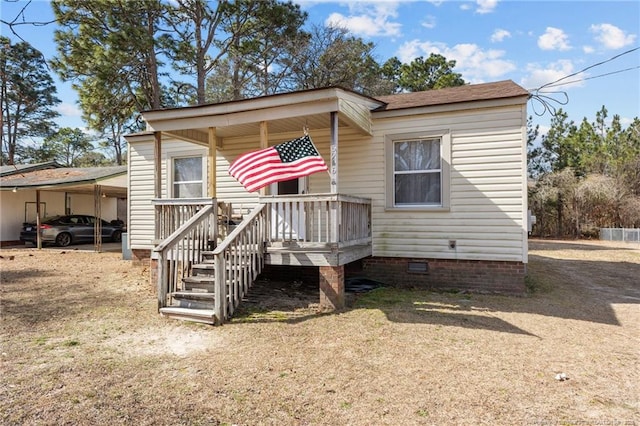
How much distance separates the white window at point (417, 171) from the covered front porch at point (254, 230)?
2.91 feet

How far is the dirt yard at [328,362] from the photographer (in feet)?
10.2

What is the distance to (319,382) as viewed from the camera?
12.0ft

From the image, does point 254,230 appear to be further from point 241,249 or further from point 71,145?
point 71,145

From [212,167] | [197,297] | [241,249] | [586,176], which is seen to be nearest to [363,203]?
[241,249]

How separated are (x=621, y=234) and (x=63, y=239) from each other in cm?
2849

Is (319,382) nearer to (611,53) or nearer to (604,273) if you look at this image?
(611,53)

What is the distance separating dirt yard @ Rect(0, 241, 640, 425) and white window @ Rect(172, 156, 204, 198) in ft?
11.1

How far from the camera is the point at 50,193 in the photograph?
63.0 ft

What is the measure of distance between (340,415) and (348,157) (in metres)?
6.15

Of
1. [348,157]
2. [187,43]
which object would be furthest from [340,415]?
[187,43]

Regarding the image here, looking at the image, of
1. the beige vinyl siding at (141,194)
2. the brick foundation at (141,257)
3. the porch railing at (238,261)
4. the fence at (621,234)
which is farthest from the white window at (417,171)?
the fence at (621,234)

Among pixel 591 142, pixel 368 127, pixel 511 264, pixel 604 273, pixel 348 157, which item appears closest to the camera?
pixel 511 264

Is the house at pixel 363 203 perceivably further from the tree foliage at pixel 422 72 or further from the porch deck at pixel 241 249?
the tree foliage at pixel 422 72

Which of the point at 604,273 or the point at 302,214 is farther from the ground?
the point at 302,214
